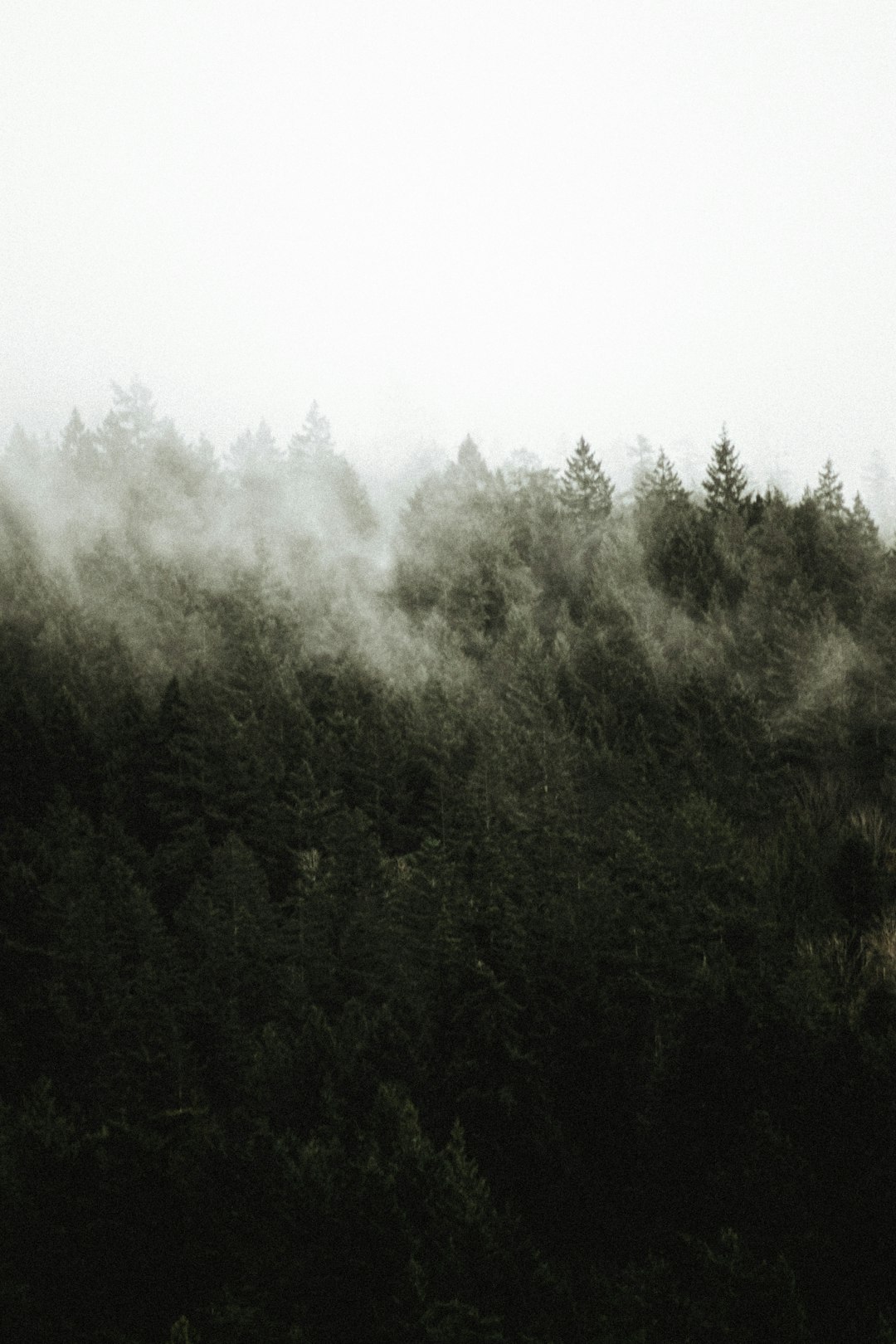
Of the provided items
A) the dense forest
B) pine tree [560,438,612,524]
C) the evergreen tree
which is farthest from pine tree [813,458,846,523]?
the evergreen tree

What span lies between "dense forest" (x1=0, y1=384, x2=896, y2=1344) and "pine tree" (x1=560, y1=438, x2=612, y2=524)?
16.1ft

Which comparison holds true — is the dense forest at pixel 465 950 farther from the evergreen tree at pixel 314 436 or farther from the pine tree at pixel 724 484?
the evergreen tree at pixel 314 436

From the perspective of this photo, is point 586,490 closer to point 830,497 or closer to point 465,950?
point 830,497

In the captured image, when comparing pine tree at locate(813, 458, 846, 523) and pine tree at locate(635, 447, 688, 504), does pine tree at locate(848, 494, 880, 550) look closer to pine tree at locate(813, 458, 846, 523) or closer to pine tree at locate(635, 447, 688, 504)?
pine tree at locate(813, 458, 846, 523)

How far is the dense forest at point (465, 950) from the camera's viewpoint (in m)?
12.0

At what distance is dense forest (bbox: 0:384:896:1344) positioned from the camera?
11984 mm

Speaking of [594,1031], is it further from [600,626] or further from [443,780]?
[600,626]

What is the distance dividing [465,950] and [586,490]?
26.9 m

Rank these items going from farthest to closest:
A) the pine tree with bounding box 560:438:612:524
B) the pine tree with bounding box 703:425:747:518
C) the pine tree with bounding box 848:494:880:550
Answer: the pine tree with bounding box 560:438:612:524
the pine tree with bounding box 703:425:747:518
the pine tree with bounding box 848:494:880:550

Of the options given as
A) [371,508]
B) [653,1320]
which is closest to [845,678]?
[653,1320]

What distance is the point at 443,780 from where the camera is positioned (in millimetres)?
23484

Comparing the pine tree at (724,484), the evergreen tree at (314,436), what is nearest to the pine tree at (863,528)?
the pine tree at (724,484)

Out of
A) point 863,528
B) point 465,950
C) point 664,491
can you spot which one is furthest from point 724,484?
point 465,950

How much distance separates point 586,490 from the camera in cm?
4131
